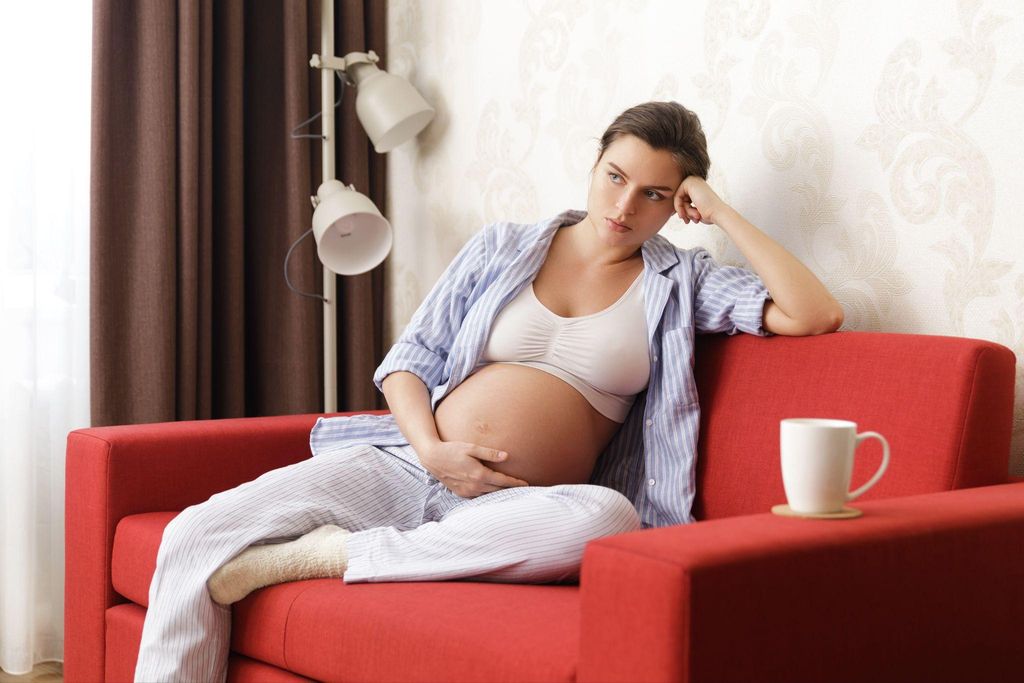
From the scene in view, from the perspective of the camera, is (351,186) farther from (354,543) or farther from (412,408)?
(354,543)

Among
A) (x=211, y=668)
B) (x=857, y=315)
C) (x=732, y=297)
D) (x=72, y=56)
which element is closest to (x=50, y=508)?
(x=72, y=56)

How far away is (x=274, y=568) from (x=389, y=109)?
4.86 feet

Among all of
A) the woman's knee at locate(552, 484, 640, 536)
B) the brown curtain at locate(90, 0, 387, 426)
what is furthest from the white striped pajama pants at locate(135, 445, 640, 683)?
the brown curtain at locate(90, 0, 387, 426)

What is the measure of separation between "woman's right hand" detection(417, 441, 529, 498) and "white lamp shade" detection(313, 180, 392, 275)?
950 millimetres

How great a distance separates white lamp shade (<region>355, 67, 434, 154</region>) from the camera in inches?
109

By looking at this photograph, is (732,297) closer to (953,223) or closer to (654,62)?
(953,223)

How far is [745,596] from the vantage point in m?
1.09

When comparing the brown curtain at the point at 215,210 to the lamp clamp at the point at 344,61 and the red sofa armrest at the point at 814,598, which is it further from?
the red sofa armrest at the point at 814,598

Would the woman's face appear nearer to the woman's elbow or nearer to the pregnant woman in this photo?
the pregnant woman

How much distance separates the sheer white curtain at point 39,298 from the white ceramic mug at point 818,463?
2055 mm

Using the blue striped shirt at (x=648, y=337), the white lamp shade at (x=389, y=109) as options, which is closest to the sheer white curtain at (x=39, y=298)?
the white lamp shade at (x=389, y=109)

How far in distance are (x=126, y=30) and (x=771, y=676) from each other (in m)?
2.37

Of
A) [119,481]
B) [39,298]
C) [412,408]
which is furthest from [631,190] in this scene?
[39,298]

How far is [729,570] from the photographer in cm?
107
